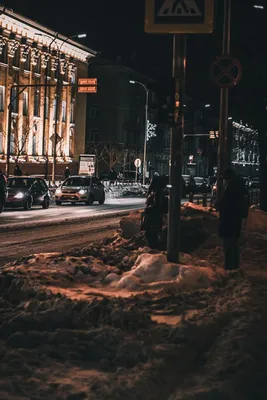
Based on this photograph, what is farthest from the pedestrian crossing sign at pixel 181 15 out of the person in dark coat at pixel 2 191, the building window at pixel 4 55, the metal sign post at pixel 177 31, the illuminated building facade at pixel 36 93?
the building window at pixel 4 55

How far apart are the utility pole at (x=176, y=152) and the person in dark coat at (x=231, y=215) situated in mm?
715

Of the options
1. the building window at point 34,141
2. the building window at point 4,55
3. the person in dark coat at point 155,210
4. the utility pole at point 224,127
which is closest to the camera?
the person in dark coat at point 155,210

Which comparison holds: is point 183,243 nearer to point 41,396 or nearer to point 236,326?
point 236,326

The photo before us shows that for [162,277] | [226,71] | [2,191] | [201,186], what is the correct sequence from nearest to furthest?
[162,277]
[226,71]
[2,191]
[201,186]

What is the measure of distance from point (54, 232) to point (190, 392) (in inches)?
678

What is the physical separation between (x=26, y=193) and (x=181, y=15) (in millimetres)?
24727

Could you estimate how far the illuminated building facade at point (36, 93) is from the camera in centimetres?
6500

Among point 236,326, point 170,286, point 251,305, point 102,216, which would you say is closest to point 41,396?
point 236,326

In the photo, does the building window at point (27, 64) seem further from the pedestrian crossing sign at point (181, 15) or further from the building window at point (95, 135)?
the pedestrian crossing sign at point (181, 15)

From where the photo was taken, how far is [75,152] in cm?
8200

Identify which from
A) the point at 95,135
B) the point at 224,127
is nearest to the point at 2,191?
the point at 224,127

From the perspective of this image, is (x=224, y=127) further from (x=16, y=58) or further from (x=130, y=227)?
(x=16, y=58)

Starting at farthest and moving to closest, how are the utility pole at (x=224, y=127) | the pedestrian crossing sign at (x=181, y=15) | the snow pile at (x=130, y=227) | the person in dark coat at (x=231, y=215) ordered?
the utility pole at (x=224, y=127) < the snow pile at (x=130, y=227) < the person in dark coat at (x=231, y=215) < the pedestrian crossing sign at (x=181, y=15)

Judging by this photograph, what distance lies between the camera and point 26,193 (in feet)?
117
